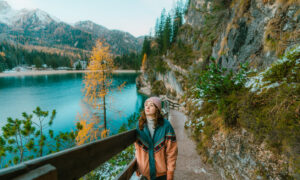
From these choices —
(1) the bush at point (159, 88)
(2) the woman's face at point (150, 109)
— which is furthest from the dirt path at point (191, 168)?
(1) the bush at point (159, 88)

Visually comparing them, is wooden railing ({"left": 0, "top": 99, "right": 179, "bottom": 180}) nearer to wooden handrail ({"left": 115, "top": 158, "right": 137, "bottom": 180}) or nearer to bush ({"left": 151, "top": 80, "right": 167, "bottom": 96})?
wooden handrail ({"left": 115, "top": 158, "right": 137, "bottom": 180})

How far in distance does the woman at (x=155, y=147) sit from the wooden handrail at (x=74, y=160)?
0.35 m

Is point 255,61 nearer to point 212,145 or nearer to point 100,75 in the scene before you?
point 212,145

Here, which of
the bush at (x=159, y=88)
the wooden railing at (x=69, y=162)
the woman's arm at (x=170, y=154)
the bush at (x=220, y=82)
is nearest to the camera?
the wooden railing at (x=69, y=162)

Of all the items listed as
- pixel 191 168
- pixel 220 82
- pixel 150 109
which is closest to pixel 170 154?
pixel 150 109

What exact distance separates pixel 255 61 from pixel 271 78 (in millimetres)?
2345

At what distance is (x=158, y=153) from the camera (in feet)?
5.12

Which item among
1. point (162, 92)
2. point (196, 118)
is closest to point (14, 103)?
point (162, 92)

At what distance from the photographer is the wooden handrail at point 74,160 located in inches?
20.7

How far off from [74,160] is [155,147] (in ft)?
3.09

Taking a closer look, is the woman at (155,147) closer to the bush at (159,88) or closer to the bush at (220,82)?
the bush at (220,82)

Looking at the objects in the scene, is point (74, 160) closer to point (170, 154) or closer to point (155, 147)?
point (155, 147)

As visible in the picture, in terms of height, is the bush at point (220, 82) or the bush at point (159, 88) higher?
the bush at point (220, 82)

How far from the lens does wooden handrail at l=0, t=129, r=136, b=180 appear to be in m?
0.52
